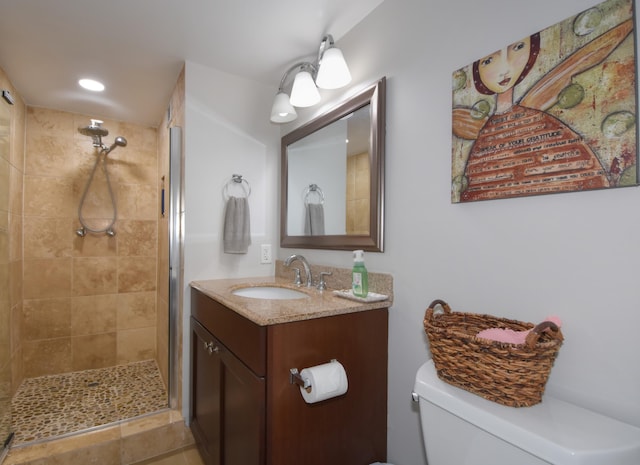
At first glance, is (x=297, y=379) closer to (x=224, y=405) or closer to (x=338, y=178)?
(x=224, y=405)

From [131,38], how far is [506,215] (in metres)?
1.87

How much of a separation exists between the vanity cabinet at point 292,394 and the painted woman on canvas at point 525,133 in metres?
0.63

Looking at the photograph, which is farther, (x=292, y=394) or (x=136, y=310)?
(x=136, y=310)

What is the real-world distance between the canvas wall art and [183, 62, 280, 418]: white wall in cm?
129

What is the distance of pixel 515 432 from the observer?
2.11 feet

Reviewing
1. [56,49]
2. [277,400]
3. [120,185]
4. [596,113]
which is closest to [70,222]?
[120,185]

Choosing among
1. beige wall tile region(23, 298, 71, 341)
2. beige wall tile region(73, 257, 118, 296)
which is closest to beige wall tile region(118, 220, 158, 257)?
beige wall tile region(73, 257, 118, 296)

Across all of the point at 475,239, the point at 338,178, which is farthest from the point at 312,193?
the point at 475,239

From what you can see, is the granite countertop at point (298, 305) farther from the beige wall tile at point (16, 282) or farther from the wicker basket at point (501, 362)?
the beige wall tile at point (16, 282)

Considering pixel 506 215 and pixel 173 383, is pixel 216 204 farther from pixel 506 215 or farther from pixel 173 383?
pixel 506 215

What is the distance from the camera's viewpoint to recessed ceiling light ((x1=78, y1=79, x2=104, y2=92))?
6.68 feet

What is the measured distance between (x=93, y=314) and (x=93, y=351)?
1.01ft

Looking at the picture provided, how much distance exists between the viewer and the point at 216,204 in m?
1.88

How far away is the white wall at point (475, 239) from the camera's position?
0.71 meters
